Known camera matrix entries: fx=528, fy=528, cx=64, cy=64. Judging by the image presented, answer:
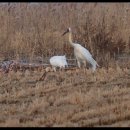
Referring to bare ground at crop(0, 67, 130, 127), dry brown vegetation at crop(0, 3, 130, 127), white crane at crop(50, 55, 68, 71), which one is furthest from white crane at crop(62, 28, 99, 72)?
bare ground at crop(0, 67, 130, 127)

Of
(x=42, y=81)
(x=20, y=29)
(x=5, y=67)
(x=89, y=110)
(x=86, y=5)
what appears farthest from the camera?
(x=86, y=5)

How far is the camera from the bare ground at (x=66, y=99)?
6750mm

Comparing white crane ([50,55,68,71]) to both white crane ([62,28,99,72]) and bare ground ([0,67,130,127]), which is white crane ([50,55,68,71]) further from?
white crane ([62,28,99,72])

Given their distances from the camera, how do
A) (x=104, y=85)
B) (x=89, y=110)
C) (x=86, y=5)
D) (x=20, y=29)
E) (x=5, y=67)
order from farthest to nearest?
(x=86, y=5)
(x=20, y=29)
(x=5, y=67)
(x=104, y=85)
(x=89, y=110)

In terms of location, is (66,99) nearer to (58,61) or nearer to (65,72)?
(65,72)

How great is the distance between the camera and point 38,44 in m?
13.7

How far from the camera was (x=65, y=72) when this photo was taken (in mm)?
11586

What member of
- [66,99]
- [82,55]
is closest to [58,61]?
[82,55]

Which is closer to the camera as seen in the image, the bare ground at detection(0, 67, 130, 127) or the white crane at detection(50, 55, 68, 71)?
the bare ground at detection(0, 67, 130, 127)

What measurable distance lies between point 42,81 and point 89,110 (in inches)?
130

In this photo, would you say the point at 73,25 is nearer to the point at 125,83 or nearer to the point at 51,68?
the point at 51,68

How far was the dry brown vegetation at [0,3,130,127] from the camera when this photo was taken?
23.2 feet

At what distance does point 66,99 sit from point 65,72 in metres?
3.53

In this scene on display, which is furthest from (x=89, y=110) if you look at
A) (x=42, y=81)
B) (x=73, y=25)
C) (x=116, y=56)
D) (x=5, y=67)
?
(x=73, y=25)
